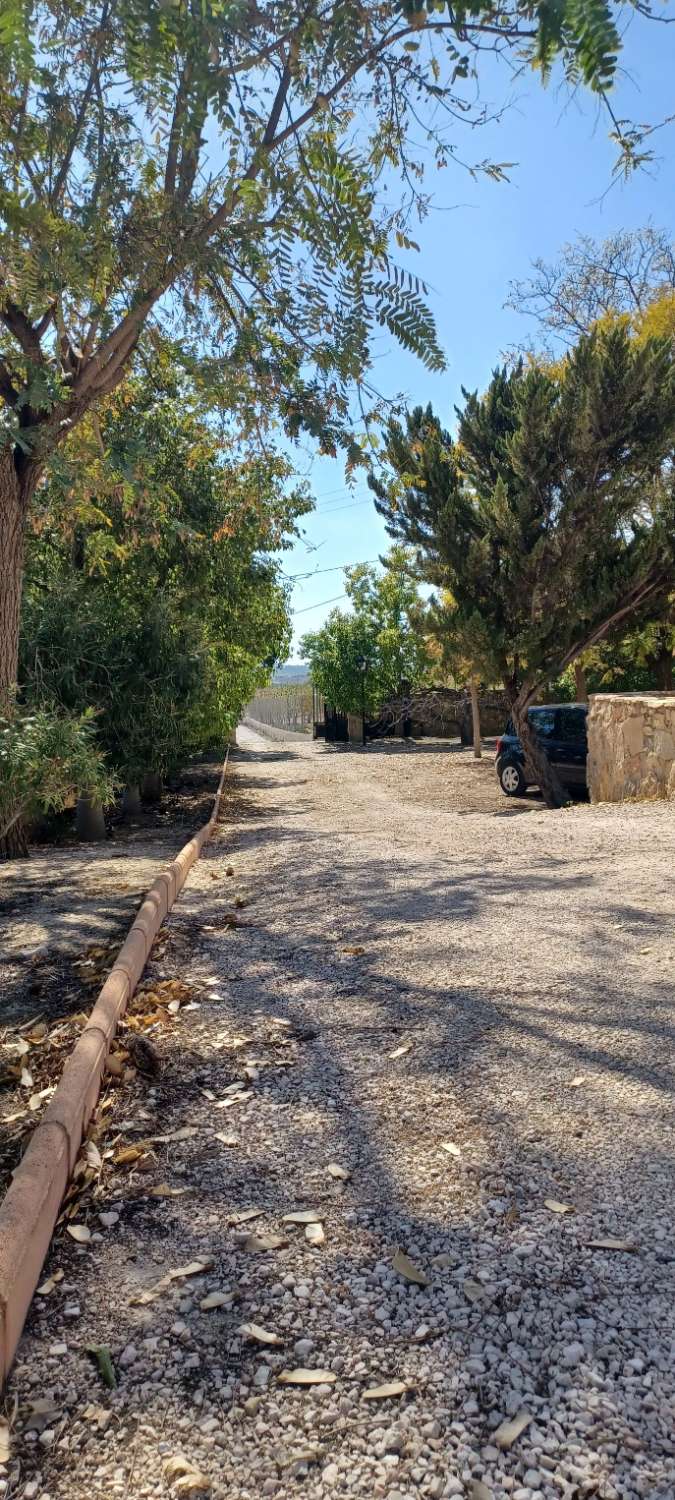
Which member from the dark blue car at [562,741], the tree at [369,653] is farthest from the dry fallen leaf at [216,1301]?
the tree at [369,653]

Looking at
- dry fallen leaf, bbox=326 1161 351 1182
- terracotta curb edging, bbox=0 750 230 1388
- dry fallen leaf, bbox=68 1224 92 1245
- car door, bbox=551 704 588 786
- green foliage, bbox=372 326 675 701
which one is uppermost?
green foliage, bbox=372 326 675 701

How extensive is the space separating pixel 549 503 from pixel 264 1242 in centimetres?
1122

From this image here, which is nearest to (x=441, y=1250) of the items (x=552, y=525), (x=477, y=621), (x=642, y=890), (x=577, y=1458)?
(x=577, y=1458)

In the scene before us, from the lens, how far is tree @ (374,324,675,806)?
1131 cm

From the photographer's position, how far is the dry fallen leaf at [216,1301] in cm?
192

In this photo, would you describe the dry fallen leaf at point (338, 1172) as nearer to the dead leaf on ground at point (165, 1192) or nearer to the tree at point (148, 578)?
the dead leaf on ground at point (165, 1192)

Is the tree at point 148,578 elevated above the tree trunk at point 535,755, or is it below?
above

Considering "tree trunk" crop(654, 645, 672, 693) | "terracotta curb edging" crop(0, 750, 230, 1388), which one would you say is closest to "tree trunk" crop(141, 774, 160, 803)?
"terracotta curb edging" crop(0, 750, 230, 1388)

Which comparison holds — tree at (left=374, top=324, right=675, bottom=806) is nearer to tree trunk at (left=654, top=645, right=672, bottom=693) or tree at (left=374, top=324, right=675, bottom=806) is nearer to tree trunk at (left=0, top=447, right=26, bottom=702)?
tree trunk at (left=0, top=447, right=26, bottom=702)

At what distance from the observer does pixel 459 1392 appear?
164 cm

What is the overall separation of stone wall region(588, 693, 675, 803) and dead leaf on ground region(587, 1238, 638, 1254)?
841 centimetres

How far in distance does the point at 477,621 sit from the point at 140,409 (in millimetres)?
5139

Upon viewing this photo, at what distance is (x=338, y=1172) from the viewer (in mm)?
2420

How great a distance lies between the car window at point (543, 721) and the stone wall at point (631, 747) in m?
1.43
